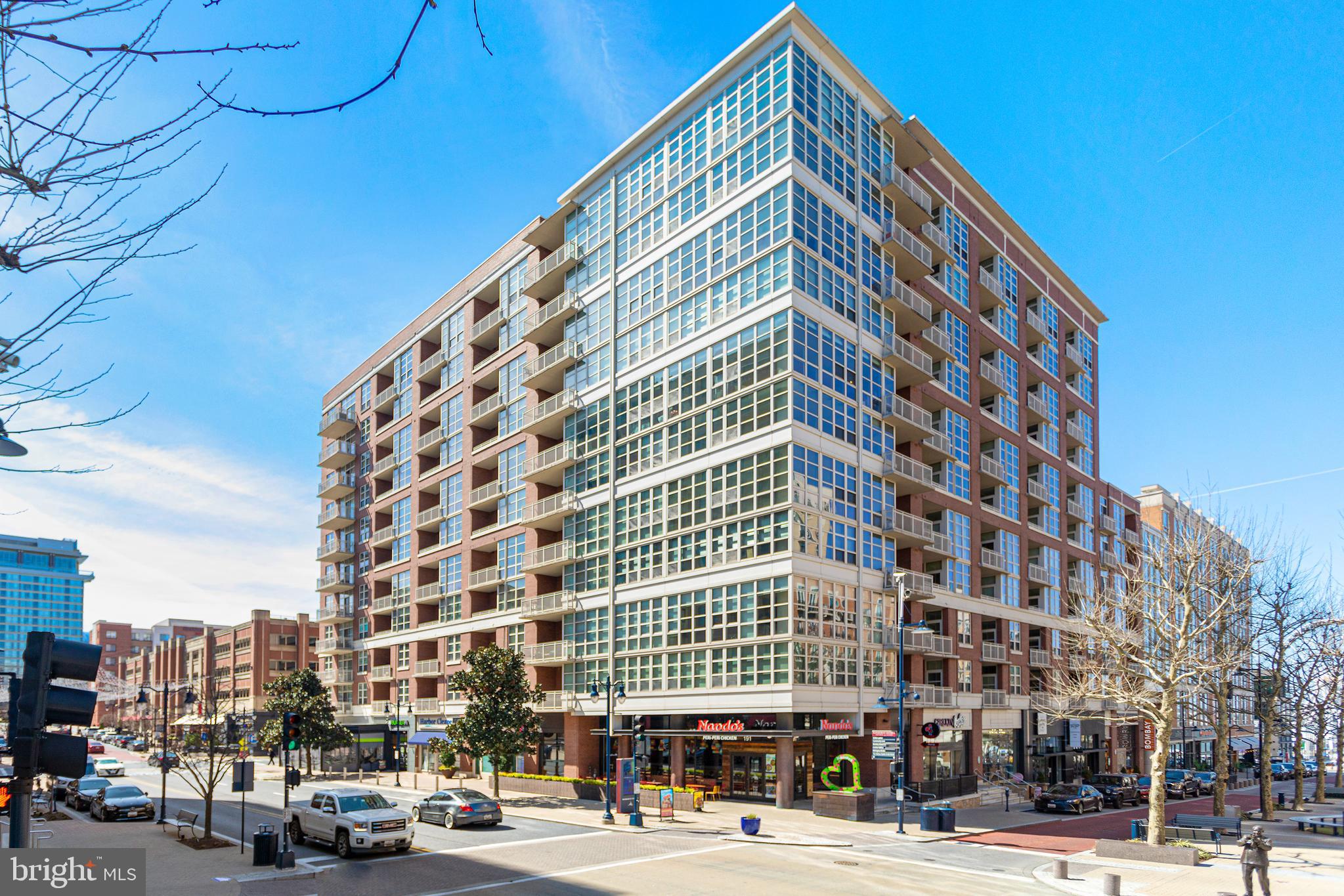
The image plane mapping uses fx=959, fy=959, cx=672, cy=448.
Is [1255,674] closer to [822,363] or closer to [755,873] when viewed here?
[822,363]

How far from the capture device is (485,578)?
206ft

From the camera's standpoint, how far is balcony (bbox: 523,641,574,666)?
54344 millimetres

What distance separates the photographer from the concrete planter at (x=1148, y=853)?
92.2 ft

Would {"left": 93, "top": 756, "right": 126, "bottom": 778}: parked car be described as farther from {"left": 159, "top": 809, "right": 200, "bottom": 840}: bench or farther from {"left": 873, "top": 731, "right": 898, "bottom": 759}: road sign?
{"left": 873, "top": 731, "right": 898, "bottom": 759}: road sign

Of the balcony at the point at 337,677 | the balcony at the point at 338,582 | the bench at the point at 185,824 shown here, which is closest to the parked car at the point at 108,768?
the balcony at the point at 337,677

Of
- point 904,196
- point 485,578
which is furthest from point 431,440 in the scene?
point 904,196

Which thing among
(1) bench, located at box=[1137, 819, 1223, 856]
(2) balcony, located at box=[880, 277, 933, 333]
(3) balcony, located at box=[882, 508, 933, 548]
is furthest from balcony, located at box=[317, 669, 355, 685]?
(1) bench, located at box=[1137, 819, 1223, 856]

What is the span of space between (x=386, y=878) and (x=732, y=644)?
21.4m

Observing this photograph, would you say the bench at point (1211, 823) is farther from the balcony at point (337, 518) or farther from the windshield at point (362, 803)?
the balcony at point (337, 518)

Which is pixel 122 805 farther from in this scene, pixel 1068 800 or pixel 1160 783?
pixel 1068 800

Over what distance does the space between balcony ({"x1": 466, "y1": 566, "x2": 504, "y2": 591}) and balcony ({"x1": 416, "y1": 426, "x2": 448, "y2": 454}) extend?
1115cm

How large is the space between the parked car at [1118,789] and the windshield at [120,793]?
44661 mm

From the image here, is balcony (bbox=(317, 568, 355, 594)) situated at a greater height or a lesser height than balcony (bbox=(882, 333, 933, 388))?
lesser

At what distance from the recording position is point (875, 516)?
47.4 m
